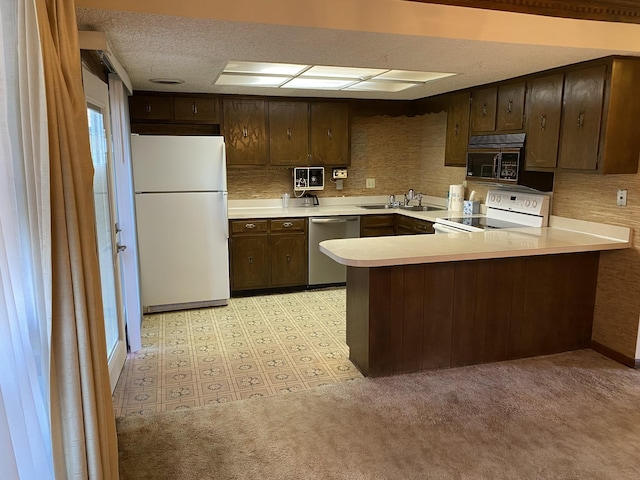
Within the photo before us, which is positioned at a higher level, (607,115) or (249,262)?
(607,115)

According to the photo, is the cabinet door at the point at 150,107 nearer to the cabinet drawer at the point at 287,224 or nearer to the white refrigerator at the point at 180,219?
the white refrigerator at the point at 180,219

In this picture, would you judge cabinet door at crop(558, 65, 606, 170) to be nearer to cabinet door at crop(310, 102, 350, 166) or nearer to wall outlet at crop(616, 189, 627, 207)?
wall outlet at crop(616, 189, 627, 207)

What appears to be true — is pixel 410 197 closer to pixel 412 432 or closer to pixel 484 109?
pixel 484 109

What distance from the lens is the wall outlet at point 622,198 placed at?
3.45 m

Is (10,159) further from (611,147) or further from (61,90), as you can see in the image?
(611,147)

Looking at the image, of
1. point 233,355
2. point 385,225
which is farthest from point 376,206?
point 233,355

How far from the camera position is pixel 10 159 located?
1.49 meters

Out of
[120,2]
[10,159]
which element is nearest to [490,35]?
[120,2]

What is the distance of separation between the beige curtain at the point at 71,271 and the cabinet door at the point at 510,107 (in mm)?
3414

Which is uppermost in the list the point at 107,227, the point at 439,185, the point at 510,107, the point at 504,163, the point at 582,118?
the point at 510,107

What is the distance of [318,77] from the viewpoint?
13.4 feet

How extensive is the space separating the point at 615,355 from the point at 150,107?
470cm

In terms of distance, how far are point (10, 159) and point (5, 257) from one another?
315 millimetres

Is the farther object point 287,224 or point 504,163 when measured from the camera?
point 287,224
